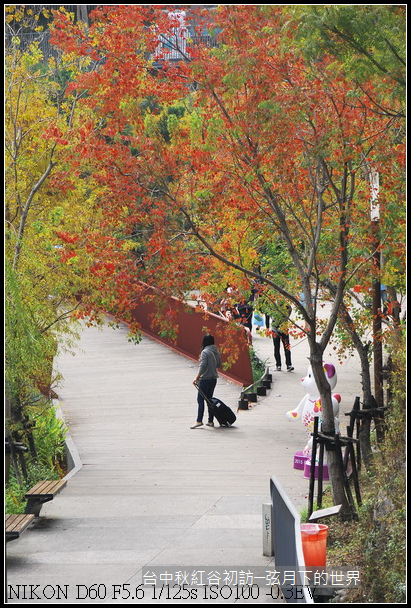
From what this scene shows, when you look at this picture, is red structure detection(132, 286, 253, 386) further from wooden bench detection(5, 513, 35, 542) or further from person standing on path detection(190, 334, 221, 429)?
wooden bench detection(5, 513, 35, 542)

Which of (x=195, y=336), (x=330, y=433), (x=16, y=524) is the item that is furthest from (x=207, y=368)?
(x=195, y=336)

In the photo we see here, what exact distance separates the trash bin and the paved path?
0.68 meters

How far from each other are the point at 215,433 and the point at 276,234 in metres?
5.48

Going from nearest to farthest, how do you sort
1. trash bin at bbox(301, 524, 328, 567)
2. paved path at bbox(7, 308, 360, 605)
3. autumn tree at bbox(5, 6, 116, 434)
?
trash bin at bbox(301, 524, 328, 567), paved path at bbox(7, 308, 360, 605), autumn tree at bbox(5, 6, 116, 434)

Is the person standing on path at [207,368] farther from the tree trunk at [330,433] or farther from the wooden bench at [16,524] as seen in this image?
the wooden bench at [16,524]

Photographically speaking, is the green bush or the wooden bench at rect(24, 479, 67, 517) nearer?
the wooden bench at rect(24, 479, 67, 517)

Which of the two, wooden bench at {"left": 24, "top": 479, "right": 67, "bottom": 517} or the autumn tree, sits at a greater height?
the autumn tree

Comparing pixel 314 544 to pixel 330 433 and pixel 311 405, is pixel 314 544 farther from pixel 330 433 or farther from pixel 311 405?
pixel 311 405

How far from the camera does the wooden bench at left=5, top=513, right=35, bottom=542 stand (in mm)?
10172

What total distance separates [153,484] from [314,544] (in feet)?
17.4

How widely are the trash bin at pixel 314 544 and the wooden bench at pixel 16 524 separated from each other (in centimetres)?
342

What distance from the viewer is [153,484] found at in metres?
14.0

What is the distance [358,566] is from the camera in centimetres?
927

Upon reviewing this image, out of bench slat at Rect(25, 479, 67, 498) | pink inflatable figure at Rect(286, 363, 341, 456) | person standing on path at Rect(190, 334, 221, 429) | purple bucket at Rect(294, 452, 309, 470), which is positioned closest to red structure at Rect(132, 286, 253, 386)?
person standing on path at Rect(190, 334, 221, 429)
